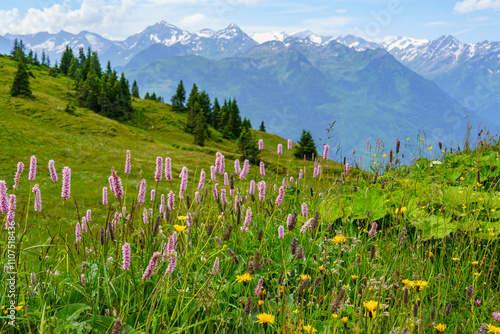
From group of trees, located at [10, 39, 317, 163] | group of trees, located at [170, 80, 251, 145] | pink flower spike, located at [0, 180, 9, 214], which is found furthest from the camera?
group of trees, located at [170, 80, 251, 145]

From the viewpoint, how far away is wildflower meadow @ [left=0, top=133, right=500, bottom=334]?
7.29 ft

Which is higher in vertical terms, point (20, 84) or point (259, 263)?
point (20, 84)

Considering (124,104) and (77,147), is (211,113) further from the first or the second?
(77,147)

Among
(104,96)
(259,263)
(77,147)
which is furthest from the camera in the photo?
(104,96)

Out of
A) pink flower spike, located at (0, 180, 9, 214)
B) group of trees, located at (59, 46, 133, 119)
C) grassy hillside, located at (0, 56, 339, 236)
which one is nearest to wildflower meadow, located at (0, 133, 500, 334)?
pink flower spike, located at (0, 180, 9, 214)

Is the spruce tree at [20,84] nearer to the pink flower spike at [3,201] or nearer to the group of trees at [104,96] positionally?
the group of trees at [104,96]

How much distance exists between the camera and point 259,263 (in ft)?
7.72

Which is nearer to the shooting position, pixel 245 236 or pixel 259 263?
pixel 259 263

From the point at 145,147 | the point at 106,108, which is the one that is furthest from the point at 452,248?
the point at 106,108

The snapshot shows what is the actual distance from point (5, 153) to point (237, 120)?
74.2 meters

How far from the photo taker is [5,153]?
30.4 metres

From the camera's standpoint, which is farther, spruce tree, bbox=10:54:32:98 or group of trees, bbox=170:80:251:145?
group of trees, bbox=170:80:251:145

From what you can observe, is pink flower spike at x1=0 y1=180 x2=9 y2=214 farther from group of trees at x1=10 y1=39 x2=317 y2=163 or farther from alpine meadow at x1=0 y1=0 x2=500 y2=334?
group of trees at x1=10 y1=39 x2=317 y2=163

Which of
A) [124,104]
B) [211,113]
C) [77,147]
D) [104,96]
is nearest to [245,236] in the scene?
[77,147]
